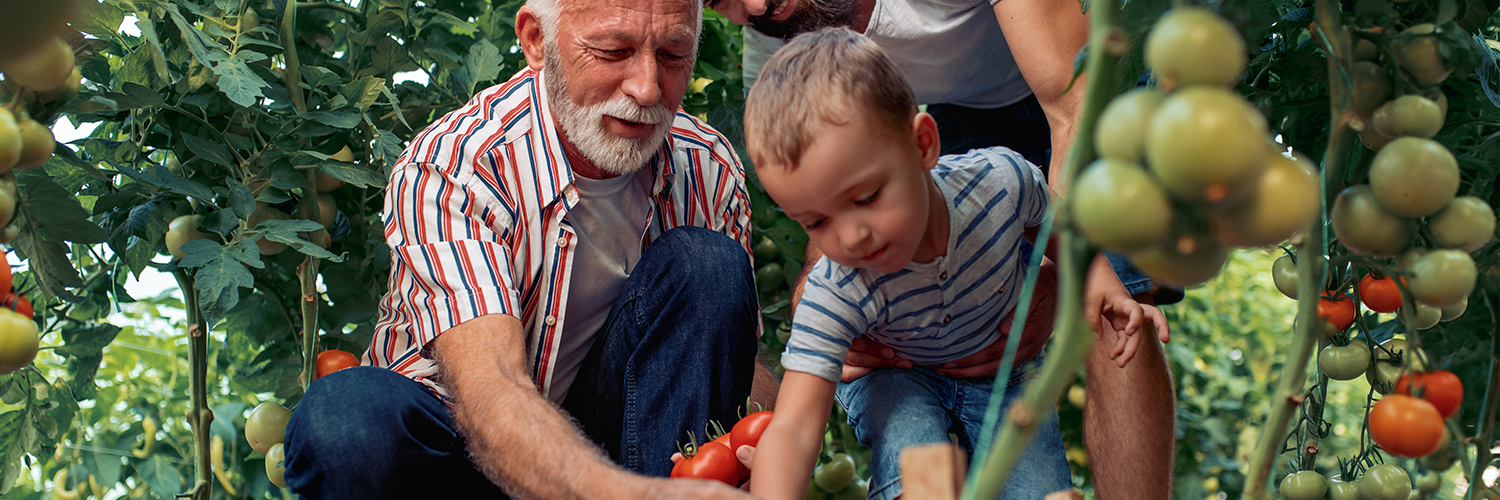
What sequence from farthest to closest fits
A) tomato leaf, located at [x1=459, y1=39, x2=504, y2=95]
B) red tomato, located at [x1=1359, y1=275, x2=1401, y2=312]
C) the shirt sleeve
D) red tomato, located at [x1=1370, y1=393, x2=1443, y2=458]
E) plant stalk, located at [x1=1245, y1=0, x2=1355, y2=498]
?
tomato leaf, located at [x1=459, y1=39, x2=504, y2=95], the shirt sleeve, red tomato, located at [x1=1359, y1=275, x2=1401, y2=312], red tomato, located at [x1=1370, y1=393, x2=1443, y2=458], plant stalk, located at [x1=1245, y1=0, x2=1355, y2=498]

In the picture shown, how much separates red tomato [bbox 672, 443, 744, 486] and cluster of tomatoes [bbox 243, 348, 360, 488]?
676mm

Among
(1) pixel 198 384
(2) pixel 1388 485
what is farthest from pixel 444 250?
(2) pixel 1388 485

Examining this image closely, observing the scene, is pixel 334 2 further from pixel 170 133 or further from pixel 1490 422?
pixel 1490 422

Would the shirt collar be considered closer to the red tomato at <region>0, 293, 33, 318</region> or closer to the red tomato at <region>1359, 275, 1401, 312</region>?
the red tomato at <region>0, 293, 33, 318</region>

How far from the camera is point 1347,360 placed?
3.42 ft

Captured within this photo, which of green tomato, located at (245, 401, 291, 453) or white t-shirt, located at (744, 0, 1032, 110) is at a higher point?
white t-shirt, located at (744, 0, 1032, 110)

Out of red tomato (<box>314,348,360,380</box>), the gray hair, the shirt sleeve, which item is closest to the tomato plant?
red tomato (<box>314,348,360,380</box>)

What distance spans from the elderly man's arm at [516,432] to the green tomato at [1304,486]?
626 mm

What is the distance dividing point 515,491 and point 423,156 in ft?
1.62

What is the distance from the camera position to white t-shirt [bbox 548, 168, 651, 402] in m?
1.52

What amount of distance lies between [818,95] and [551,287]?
591mm

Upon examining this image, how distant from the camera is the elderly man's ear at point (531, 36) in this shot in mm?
1547

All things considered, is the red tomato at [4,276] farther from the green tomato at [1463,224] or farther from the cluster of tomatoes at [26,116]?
the green tomato at [1463,224]

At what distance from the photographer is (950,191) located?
122 cm
